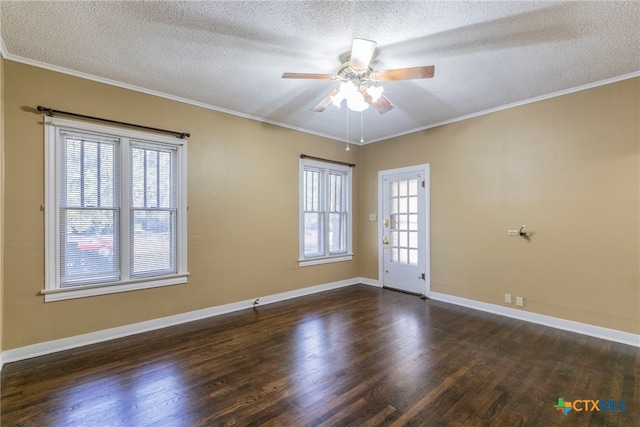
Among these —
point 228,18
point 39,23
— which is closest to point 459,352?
point 228,18

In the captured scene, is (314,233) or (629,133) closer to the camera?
(629,133)

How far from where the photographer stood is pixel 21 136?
2789mm

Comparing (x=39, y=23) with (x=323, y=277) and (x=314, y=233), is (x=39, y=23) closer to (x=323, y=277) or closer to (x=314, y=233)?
(x=314, y=233)

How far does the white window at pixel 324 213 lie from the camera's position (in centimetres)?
510

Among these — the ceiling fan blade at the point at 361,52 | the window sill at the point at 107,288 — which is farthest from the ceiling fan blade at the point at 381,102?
the window sill at the point at 107,288

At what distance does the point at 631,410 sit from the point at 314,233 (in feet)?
13.3

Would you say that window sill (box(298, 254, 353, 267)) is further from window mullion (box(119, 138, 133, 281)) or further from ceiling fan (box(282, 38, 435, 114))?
ceiling fan (box(282, 38, 435, 114))

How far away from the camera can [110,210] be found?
325 cm

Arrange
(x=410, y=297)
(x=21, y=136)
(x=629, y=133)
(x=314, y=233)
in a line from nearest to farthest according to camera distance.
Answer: (x=21, y=136) < (x=629, y=133) < (x=410, y=297) < (x=314, y=233)

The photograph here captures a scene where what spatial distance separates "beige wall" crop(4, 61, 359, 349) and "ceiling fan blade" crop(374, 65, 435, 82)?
2.40m

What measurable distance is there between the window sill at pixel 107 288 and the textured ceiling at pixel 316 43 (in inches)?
72.1

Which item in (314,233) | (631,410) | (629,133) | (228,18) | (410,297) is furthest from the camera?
(314,233)

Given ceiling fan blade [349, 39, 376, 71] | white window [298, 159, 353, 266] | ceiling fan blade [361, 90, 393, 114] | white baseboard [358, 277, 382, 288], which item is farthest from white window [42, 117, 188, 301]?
white baseboard [358, 277, 382, 288]

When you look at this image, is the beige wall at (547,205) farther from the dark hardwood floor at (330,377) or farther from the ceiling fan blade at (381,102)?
the ceiling fan blade at (381,102)
